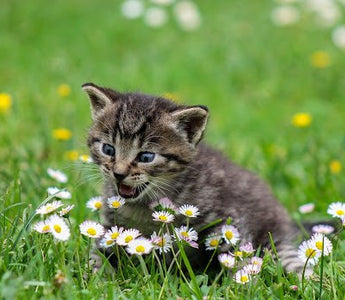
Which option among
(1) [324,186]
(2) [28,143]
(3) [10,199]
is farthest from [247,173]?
(2) [28,143]

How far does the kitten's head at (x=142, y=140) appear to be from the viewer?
502cm

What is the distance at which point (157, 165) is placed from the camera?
5.08m

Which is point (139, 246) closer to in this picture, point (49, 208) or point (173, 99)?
point (49, 208)

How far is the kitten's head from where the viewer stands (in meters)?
5.02

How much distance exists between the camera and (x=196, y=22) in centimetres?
1240

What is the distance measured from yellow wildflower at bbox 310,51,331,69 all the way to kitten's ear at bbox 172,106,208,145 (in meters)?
6.03

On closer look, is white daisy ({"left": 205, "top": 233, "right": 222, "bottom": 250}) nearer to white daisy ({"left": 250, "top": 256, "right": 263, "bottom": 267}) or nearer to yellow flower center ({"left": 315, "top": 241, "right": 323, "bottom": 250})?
white daisy ({"left": 250, "top": 256, "right": 263, "bottom": 267})

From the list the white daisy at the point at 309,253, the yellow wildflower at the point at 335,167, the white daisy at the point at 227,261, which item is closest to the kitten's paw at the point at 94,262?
the white daisy at the point at 227,261

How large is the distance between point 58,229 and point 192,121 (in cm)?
146

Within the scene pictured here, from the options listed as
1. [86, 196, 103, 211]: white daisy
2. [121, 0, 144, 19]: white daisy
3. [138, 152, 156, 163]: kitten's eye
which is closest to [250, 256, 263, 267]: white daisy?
[138, 152, 156, 163]: kitten's eye

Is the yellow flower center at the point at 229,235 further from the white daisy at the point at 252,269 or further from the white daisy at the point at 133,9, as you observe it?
the white daisy at the point at 133,9

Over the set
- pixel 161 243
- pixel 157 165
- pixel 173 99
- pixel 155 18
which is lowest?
pixel 161 243

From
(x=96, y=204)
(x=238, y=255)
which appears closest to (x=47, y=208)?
(x=96, y=204)

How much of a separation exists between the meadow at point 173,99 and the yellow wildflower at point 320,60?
0.08 ft
